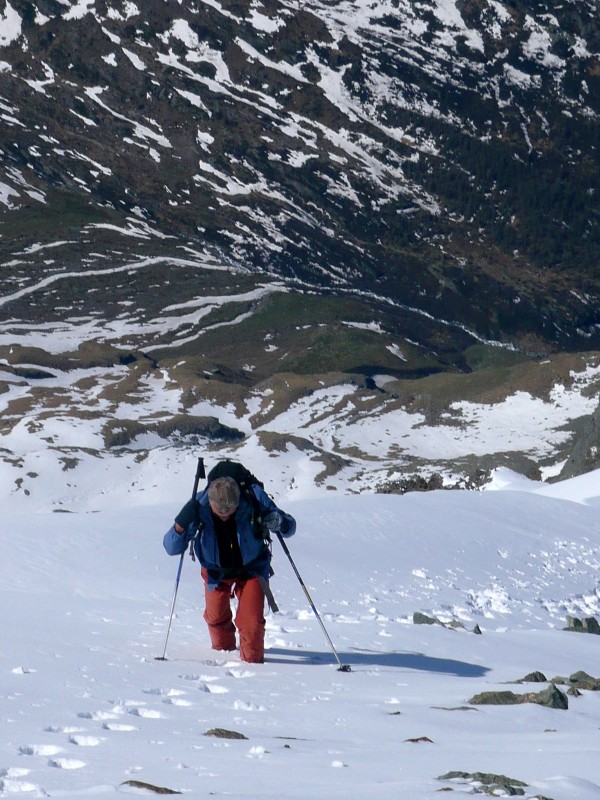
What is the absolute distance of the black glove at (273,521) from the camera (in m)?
9.07

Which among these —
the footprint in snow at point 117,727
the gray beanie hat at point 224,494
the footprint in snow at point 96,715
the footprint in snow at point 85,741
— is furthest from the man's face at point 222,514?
the footprint in snow at point 85,741

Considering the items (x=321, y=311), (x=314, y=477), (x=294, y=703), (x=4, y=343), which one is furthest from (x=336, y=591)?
(x=321, y=311)

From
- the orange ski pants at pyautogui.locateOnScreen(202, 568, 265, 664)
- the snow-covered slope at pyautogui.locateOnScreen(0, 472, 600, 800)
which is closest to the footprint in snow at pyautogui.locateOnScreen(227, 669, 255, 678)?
the snow-covered slope at pyautogui.locateOnScreen(0, 472, 600, 800)

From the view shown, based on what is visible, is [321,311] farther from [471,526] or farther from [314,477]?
[471,526]

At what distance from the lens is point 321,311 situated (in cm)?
14975

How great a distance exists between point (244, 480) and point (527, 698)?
248 centimetres

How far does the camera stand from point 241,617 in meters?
9.22

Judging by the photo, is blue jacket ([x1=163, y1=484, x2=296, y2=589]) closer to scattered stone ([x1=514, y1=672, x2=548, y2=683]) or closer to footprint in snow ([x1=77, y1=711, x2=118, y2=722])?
scattered stone ([x1=514, y1=672, x2=548, y2=683])

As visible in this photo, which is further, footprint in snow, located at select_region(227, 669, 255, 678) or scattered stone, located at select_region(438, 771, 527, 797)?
footprint in snow, located at select_region(227, 669, 255, 678)

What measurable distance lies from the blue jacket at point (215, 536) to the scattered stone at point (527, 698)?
1811 mm

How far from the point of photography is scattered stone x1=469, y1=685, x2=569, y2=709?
26.3 ft

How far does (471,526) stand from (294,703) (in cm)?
1200

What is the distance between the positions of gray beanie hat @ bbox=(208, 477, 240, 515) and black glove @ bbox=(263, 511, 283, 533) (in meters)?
0.25

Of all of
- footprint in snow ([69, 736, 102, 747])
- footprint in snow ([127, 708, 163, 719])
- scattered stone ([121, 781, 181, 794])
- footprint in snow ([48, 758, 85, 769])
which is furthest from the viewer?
footprint in snow ([127, 708, 163, 719])
